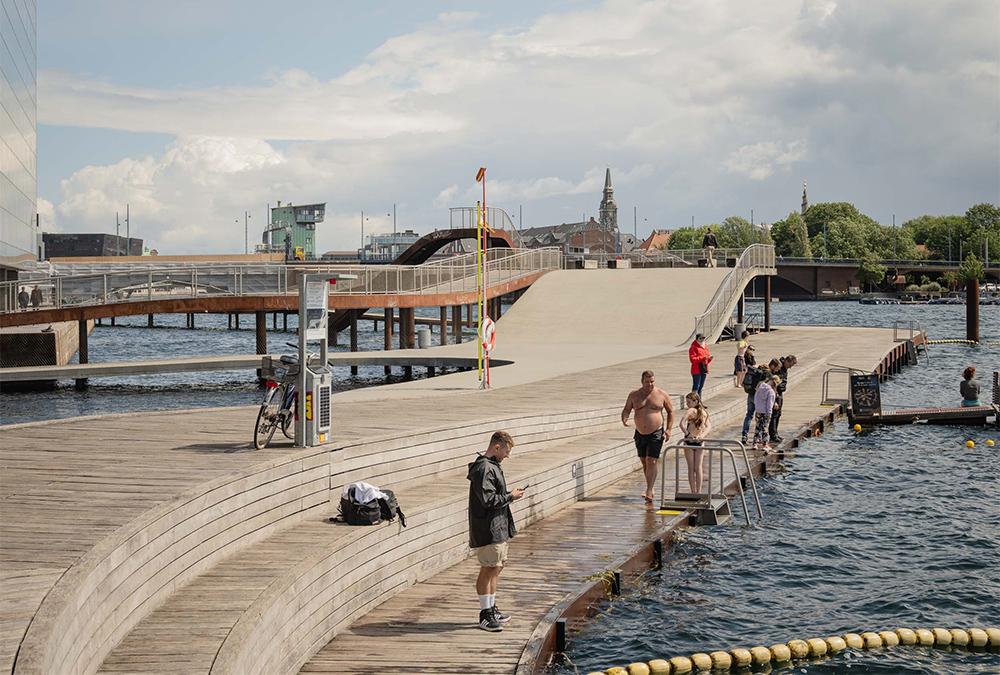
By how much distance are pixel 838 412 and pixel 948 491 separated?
9.70m

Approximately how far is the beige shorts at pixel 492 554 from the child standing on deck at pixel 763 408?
1284 cm

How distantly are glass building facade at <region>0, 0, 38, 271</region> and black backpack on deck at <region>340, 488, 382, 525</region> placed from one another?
43.0m

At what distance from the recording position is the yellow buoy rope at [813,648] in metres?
11.7

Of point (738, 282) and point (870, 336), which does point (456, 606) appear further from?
point (870, 336)

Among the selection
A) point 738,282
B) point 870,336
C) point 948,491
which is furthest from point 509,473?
point 870,336

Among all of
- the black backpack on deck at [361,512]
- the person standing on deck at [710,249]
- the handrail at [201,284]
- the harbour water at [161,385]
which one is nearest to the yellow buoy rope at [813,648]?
the black backpack on deck at [361,512]

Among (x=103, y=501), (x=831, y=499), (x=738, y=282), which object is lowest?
(x=831, y=499)

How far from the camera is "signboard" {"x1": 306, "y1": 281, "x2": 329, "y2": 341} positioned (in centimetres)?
1454

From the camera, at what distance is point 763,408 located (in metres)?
23.5

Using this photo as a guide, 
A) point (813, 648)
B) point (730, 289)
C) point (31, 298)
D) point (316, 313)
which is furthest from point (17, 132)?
point (813, 648)

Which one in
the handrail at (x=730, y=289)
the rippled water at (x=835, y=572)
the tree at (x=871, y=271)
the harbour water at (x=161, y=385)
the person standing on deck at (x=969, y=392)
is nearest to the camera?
the rippled water at (x=835, y=572)

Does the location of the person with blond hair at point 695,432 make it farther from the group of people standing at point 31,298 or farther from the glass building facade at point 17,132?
the glass building facade at point 17,132

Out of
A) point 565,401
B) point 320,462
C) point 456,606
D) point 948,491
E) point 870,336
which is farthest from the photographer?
point 870,336

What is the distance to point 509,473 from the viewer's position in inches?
670
